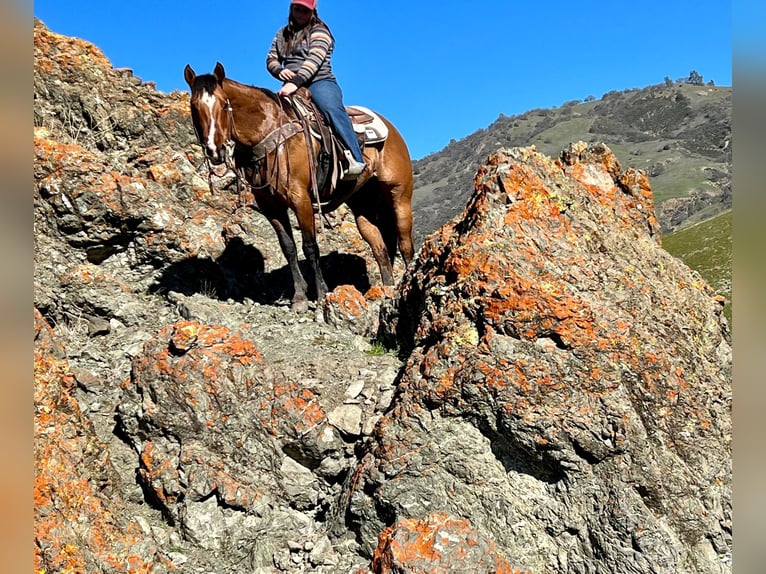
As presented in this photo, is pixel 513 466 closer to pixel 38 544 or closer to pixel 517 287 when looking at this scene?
pixel 517 287

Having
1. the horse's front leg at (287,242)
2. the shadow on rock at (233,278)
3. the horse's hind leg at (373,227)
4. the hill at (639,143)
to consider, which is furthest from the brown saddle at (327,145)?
the hill at (639,143)

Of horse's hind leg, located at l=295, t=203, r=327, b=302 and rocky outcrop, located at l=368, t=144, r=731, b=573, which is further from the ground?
horse's hind leg, located at l=295, t=203, r=327, b=302

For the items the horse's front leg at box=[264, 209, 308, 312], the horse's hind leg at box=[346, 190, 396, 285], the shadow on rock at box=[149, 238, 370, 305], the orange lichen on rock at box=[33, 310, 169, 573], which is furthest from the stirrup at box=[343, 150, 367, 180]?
the orange lichen on rock at box=[33, 310, 169, 573]

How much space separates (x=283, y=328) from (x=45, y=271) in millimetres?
3447

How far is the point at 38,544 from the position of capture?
412cm

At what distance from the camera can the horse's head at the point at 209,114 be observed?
272 inches

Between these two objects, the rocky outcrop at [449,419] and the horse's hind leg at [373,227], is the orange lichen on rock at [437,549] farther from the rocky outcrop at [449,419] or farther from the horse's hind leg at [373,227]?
the horse's hind leg at [373,227]

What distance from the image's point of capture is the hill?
6209 centimetres

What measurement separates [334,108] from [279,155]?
1141 mm

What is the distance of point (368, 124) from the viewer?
904cm

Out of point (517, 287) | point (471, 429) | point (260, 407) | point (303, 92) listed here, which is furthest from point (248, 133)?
point (471, 429)

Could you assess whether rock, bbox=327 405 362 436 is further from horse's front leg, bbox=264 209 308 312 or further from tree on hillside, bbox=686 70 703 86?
tree on hillside, bbox=686 70 703 86

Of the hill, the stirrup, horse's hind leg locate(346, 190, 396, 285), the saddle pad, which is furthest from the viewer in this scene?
the hill

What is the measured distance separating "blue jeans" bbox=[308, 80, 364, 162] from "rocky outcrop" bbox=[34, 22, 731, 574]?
8.74 ft
